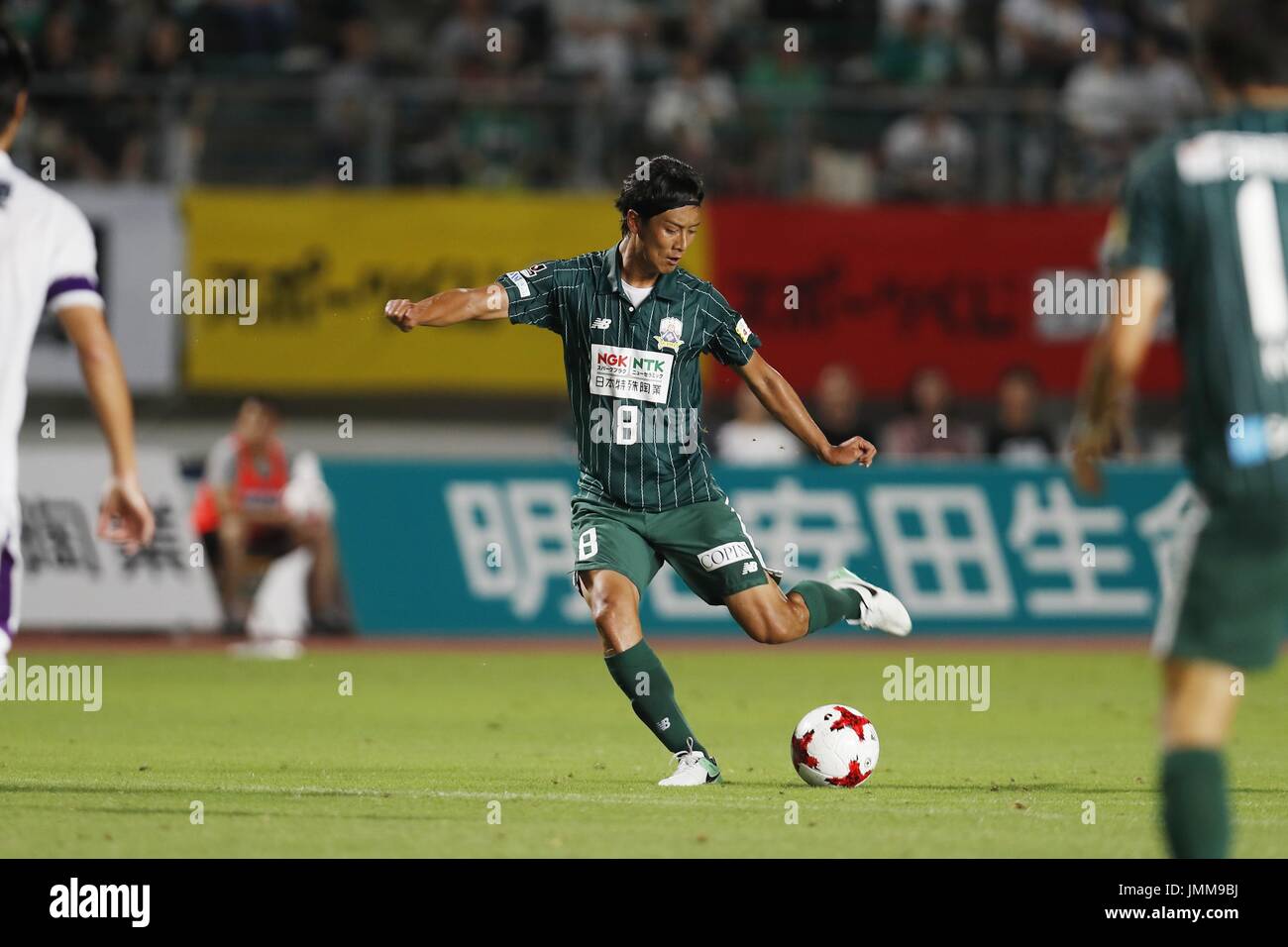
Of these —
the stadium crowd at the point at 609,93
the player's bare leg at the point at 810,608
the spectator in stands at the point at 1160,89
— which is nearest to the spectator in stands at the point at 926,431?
the stadium crowd at the point at 609,93

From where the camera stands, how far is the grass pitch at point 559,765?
702 cm

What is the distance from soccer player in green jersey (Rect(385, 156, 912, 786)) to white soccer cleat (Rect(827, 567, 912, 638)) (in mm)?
641

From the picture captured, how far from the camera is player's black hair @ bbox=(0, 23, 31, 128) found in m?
5.71

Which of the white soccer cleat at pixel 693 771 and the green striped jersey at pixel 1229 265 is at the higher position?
the green striped jersey at pixel 1229 265

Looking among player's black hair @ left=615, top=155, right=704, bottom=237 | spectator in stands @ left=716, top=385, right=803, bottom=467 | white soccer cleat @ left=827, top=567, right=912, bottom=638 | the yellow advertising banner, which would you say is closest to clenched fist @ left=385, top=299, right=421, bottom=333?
player's black hair @ left=615, top=155, right=704, bottom=237

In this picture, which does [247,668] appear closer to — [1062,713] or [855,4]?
[1062,713]

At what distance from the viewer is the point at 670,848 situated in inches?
266

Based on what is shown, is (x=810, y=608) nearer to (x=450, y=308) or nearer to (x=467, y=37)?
(x=450, y=308)

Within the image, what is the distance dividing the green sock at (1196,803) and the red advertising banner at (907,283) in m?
15.1

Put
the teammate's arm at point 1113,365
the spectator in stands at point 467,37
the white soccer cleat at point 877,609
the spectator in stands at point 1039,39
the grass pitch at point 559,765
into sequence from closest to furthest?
the teammate's arm at point 1113,365 → the grass pitch at point 559,765 → the white soccer cleat at point 877,609 → the spectator in stands at point 467,37 → the spectator in stands at point 1039,39

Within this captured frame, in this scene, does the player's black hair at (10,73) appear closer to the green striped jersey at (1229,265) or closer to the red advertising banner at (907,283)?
the green striped jersey at (1229,265)

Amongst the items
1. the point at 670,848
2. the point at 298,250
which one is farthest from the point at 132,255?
the point at 670,848

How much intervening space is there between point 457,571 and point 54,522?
3.31m

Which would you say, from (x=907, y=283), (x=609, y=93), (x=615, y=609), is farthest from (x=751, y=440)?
(x=615, y=609)
